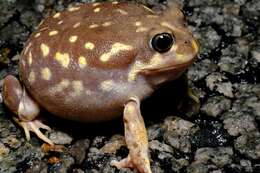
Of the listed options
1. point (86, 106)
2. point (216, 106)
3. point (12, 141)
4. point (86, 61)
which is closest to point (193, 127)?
point (216, 106)

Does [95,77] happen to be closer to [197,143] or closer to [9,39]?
[197,143]

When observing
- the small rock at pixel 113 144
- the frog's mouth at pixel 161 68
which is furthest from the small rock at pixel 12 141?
the frog's mouth at pixel 161 68

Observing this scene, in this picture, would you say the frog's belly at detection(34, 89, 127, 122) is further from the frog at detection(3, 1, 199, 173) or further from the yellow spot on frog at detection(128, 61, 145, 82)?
the yellow spot on frog at detection(128, 61, 145, 82)

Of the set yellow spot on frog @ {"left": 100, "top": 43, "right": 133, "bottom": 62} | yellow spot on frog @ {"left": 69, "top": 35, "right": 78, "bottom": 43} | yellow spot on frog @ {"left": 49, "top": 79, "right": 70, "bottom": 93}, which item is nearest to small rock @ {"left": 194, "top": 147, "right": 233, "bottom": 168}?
yellow spot on frog @ {"left": 100, "top": 43, "right": 133, "bottom": 62}

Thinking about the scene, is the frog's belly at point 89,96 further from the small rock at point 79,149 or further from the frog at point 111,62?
the small rock at point 79,149

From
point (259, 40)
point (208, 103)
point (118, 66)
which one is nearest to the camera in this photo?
point (118, 66)

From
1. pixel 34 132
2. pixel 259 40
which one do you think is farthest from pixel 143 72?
A: pixel 259 40

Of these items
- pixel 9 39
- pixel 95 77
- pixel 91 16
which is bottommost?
pixel 9 39
